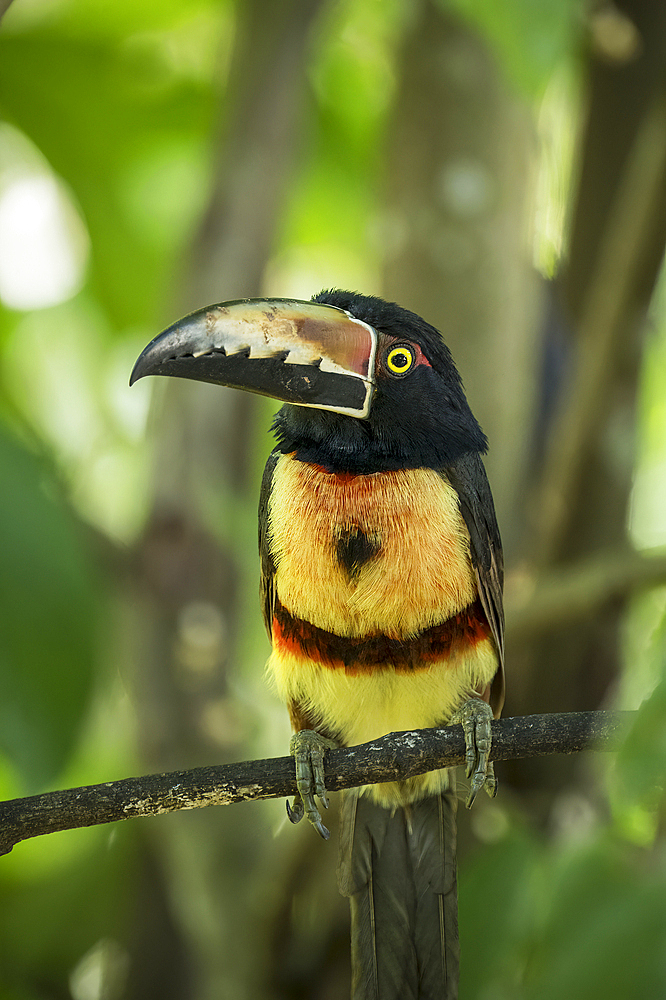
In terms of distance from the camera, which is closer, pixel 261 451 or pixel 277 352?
pixel 277 352

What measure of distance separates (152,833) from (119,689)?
2.40ft

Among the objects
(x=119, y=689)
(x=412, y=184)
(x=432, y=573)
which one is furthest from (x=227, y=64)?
(x=432, y=573)

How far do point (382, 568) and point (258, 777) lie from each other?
621 mm

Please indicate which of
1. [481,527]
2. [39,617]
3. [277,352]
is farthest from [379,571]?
[39,617]

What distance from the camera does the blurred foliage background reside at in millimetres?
3033

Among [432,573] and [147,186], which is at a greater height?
[147,186]

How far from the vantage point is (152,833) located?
3.96 metres

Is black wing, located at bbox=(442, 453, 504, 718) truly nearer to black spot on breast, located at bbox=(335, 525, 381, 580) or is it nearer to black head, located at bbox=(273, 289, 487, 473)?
black head, located at bbox=(273, 289, 487, 473)

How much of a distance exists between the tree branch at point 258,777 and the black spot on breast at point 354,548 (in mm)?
493

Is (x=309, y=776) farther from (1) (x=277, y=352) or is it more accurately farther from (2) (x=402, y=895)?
(1) (x=277, y=352)

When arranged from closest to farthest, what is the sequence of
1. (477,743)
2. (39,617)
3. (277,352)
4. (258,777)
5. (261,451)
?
1. (258,777)
2. (277,352)
3. (477,743)
4. (39,617)
5. (261,451)

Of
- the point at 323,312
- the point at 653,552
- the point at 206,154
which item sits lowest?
the point at 653,552

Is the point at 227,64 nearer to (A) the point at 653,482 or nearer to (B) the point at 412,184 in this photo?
(B) the point at 412,184

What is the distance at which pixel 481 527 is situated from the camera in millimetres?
2402
